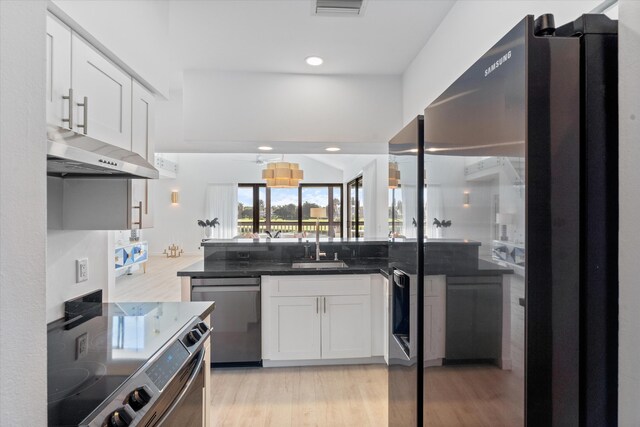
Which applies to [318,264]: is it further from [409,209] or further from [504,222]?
[504,222]

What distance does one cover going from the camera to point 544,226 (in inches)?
30.0

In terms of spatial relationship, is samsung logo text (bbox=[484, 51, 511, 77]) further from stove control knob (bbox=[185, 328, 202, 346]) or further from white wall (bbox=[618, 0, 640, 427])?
stove control knob (bbox=[185, 328, 202, 346])

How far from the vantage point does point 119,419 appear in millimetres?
904

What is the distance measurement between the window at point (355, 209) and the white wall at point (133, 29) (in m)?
6.13

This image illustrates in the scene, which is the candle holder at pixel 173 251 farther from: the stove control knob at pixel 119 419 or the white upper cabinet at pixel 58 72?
the stove control knob at pixel 119 419

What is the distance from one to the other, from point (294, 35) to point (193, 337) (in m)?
2.15

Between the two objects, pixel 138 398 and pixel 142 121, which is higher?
pixel 142 121

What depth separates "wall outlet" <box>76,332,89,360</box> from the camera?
1.24 meters

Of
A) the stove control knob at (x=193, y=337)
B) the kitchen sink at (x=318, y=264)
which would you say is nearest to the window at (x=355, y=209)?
the kitchen sink at (x=318, y=264)

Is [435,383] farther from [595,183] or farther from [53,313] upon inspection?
[53,313]

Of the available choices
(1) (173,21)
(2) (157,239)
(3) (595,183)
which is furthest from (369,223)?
(2) (157,239)

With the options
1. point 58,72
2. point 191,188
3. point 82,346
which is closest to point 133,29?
point 58,72

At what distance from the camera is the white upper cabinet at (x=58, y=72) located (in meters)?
1.22

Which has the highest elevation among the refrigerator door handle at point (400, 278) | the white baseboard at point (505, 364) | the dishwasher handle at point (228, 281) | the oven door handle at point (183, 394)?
the refrigerator door handle at point (400, 278)
